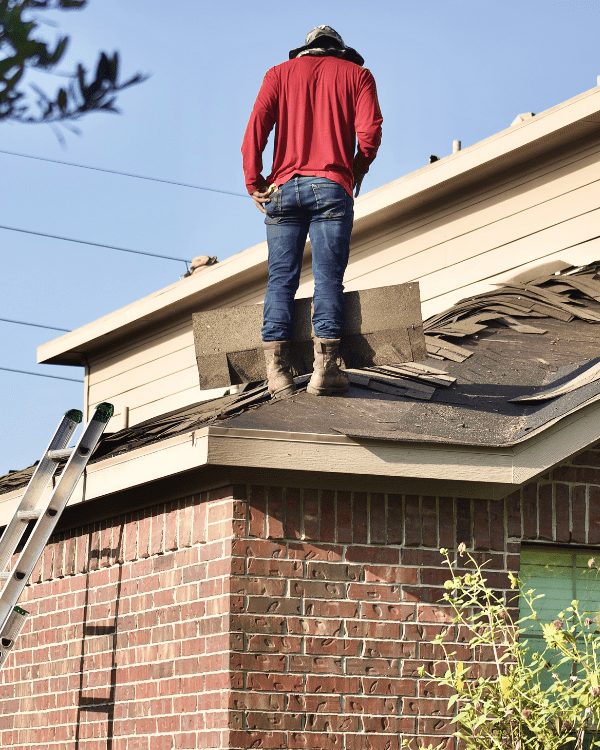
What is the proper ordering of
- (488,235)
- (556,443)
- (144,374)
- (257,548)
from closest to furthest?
(257,548) → (556,443) → (488,235) → (144,374)

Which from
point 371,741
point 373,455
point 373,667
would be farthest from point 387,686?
point 373,455

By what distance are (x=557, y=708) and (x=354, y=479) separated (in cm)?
154

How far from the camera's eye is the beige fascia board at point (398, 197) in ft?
31.0

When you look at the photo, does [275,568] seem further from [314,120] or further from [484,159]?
[484,159]

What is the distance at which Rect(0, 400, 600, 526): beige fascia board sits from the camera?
578 cm

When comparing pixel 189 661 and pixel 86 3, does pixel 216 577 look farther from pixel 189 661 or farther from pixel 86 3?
pixel 86 3

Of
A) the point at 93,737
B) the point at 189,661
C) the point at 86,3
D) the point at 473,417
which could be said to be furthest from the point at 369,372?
the point at 86,3

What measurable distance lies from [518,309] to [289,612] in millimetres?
3462

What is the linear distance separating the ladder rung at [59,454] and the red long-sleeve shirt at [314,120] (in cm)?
187

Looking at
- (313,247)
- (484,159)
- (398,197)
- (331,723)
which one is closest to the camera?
(331,723)

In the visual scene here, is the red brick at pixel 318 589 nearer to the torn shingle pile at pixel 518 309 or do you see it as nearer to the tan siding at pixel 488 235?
the torn shingle pile at pixel 518 309

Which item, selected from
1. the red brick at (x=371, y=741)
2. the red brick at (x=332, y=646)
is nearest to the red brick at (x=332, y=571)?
the red brick at (x=332, y=646)

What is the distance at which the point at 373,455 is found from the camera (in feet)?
19.4

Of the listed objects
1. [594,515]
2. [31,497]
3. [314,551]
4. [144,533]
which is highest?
[31,497]
